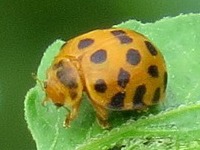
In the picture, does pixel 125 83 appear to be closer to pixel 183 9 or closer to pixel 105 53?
pixel 105 53

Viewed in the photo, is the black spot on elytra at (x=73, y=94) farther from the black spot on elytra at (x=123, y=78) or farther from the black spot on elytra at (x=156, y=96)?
the black spot on elytra at (x=156, y=96)

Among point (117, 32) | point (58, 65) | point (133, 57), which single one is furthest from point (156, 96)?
point (58, 65)

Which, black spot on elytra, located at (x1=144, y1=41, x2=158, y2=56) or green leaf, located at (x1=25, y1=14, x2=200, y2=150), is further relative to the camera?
black spot on elytra, located at (x1=144, y1=41, x2=158, y2=56)

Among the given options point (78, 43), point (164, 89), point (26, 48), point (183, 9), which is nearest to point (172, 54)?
point (164, 89)

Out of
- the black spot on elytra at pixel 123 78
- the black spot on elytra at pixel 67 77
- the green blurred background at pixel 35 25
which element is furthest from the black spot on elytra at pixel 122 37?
the green blurred background at pixel 35 25

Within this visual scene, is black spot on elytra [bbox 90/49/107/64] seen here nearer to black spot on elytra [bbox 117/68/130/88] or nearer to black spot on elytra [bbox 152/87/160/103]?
black spot on elytra [bbox 117/68/130/88]

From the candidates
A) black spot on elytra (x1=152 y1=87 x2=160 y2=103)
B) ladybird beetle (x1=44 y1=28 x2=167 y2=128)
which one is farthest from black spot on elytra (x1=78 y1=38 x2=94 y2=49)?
black spot on elytra (x1=152 y1=87 x2=160 y2=103)

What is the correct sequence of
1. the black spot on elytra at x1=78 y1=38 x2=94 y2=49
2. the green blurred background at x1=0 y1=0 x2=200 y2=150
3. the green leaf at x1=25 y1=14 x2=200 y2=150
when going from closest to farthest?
1. the green leaf at x1=25 y1=14 x2=200 y2=150
2. the black spot on elytra at x1=78 y1=38 x2=94 y2=49
3. the green blurred background at x1=0 y1=0 x2=200 y2=150
